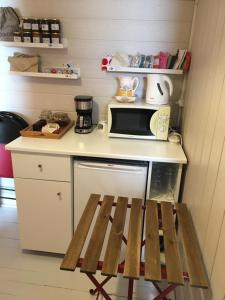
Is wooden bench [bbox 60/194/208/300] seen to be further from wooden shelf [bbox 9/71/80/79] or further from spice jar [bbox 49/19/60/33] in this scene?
spice jar [bbox 49/19/60/33]

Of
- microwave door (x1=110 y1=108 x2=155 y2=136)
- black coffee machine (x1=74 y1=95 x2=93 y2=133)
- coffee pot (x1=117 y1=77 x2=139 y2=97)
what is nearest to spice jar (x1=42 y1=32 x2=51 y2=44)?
black coffee machine (x1=74 y1=95 x2=93 y2=133)

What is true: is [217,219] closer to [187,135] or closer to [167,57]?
[187,135]

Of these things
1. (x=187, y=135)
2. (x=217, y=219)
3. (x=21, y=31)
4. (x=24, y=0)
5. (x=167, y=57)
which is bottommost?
(x=217, y=219)

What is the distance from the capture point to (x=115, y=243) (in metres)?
1.19

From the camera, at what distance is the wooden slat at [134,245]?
3.38 ft

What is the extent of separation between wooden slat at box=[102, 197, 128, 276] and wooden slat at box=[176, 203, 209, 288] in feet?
0.98

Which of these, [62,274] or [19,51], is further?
[19,51]

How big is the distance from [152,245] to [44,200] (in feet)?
3.27

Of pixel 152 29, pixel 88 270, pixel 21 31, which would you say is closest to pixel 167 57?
pixel 152 29

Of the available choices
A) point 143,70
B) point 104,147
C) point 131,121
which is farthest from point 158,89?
point 104,147

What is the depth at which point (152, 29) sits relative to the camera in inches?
79.7

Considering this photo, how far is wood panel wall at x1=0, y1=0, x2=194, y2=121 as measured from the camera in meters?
1.99

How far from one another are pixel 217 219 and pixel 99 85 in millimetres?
1531

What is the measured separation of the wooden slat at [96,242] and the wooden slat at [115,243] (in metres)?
0.04
